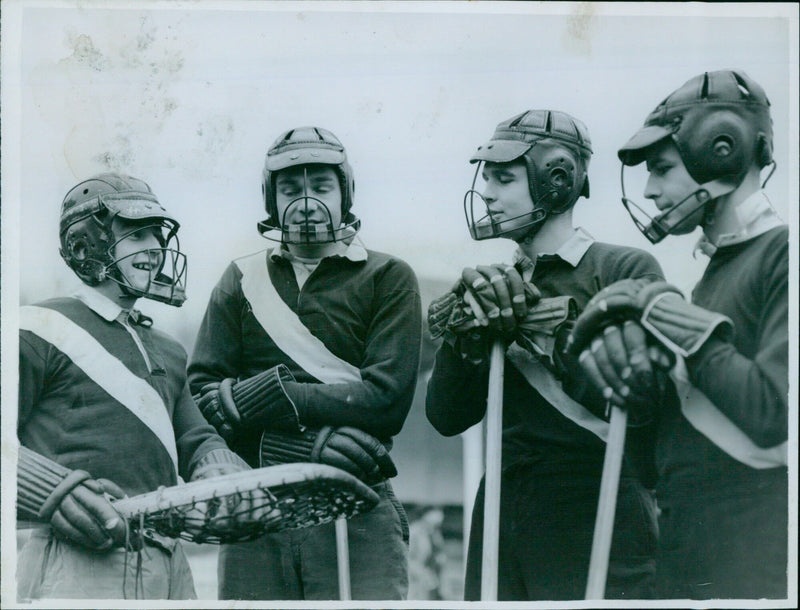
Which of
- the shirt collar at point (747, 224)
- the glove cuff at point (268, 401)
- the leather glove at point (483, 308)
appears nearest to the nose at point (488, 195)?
the leather glove at point (483, 308)

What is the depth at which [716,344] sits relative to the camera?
681 cm

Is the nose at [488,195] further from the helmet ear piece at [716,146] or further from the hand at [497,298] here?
the helmet ear piece at [716,146]

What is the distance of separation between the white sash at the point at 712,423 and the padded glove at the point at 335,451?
165cm

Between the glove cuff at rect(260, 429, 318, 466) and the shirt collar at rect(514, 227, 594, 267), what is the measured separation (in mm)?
1522

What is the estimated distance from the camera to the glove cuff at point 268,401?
23.9ft

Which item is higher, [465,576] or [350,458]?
[350,458]

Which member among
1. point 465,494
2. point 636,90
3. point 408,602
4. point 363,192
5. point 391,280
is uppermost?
point 636,90

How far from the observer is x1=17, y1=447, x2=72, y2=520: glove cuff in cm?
719

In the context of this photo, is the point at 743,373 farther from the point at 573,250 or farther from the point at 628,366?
the point at 573,250

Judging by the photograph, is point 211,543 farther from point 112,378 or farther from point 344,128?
point 344,128

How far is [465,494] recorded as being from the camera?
738cm

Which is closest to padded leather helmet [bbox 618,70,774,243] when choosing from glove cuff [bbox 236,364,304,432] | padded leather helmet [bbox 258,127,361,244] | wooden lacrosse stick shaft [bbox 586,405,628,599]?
wooden lacrosse stick shaft [bbox 586,405,628,599]

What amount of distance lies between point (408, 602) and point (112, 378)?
6.76 ft

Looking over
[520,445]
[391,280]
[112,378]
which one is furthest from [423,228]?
[112,378]
